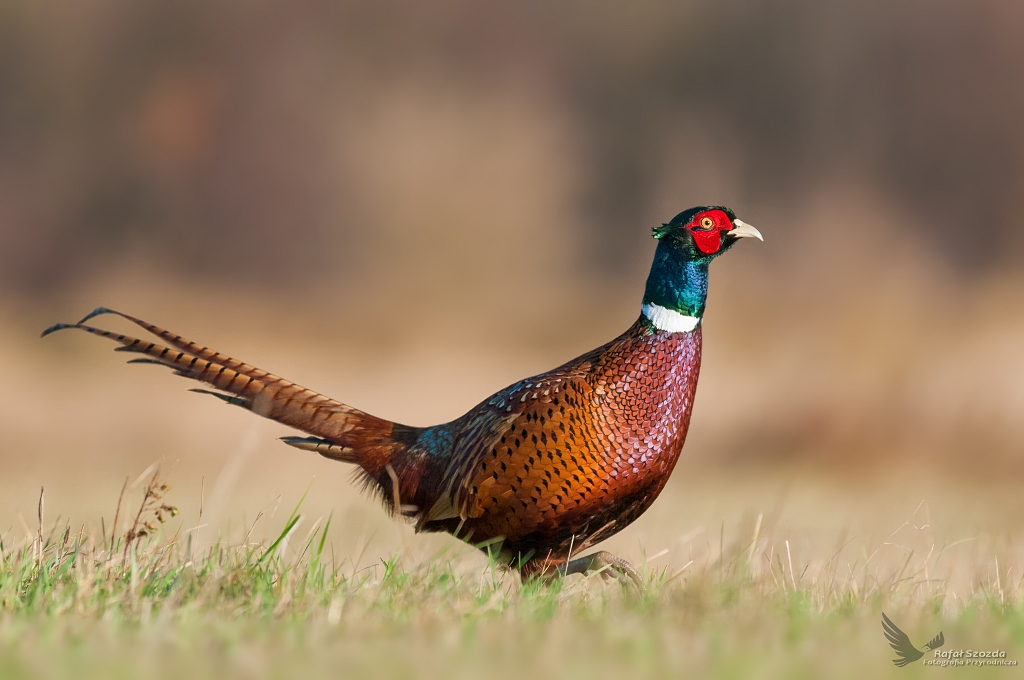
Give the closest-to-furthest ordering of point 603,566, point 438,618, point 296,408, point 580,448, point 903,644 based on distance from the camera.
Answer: point 903,644
point 438,618
point 580,448
point 603,566
point 296,408

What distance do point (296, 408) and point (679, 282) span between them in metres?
1.58

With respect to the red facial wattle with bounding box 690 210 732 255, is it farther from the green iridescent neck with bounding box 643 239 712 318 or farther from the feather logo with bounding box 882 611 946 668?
the feather logo with bounding box 882 611 946 668

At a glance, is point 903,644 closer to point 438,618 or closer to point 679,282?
point 438,618

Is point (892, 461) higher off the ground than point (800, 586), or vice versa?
point (892, 461)

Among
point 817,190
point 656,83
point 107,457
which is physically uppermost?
point 656,83

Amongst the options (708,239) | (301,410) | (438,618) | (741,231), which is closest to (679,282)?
(708,239)

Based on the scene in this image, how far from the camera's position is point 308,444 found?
431cm

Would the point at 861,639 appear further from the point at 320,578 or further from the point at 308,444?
the point at 308,444

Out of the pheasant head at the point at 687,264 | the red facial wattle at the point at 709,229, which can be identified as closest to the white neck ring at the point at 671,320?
the pheasant head at the point at 687,264

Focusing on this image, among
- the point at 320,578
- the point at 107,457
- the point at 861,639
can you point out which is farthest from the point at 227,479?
the point at 107,457

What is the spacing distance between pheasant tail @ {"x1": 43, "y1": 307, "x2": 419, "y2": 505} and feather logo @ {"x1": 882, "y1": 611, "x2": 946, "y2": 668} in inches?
84.0

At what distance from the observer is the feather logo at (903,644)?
2340 mm

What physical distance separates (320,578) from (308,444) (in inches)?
49.1

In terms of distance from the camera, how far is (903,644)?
2.45 metres
